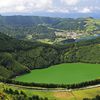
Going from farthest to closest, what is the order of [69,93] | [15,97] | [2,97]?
[69,93], [15,97], [2,97]

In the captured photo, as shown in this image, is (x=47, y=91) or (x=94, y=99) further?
(x=47, y=91)

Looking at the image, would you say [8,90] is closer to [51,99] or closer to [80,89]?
[51,99]

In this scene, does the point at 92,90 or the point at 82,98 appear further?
the point at 92,90

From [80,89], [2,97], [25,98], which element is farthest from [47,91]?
[2,97]

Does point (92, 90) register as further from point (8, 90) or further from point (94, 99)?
point (8, 90)

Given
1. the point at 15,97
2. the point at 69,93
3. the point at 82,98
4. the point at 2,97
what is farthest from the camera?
the point at 69,93

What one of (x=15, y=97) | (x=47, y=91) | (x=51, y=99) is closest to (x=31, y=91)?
(x=47, y=91)

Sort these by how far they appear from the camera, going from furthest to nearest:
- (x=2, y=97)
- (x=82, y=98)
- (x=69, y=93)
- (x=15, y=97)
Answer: (x=69, y=93) < (x=82, y=98) < (x=15, y=97) < (x=2, y=97)
